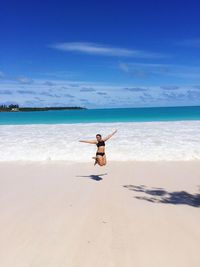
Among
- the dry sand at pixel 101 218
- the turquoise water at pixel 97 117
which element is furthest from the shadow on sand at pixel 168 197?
the turquoise water at pixel 97 117

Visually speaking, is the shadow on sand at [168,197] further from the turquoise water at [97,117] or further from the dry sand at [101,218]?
the turquoise water at [97,117]

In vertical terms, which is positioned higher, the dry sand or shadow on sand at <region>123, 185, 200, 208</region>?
shadow on sand at <region>123, 185, 200, 208</region>

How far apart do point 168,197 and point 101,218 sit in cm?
263

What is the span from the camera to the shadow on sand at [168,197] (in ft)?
32.9

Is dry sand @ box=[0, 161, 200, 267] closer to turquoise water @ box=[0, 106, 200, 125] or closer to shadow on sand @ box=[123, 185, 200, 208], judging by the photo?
shadow on sand @ box=[123, 185, 200, 208]

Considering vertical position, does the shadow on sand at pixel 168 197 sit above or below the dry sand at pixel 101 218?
above

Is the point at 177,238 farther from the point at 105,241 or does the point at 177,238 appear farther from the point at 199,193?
the point at 199,193

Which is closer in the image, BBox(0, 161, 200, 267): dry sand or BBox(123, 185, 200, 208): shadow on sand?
BBox(0, 161, 200, 267): dry sand

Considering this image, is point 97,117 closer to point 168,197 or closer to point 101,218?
point 168,197

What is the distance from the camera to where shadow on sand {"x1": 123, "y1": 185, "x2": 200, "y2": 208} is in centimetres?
1002

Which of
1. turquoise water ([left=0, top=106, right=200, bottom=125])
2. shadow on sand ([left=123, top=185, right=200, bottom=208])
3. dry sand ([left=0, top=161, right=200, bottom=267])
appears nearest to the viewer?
dry sand ([left=0, top=161, right=200, bottom=267])

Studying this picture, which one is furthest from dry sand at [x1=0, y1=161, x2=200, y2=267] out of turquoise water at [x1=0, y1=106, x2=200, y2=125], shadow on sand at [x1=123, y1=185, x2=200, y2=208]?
turquoise water at [x1=0, y1=106, x2=200, y2=125]

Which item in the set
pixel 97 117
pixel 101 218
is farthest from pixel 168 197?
pixel 97 117

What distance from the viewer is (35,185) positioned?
12.6 meters
